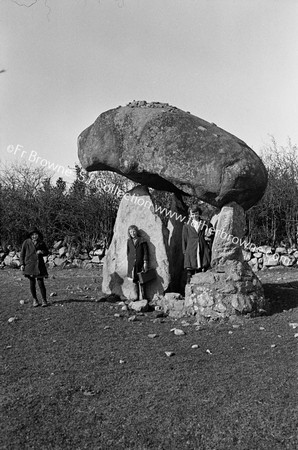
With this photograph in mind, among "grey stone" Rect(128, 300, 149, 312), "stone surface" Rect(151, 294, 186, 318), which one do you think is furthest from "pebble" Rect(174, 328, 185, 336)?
"grey stone" Rect(128, 300, 149, 312)

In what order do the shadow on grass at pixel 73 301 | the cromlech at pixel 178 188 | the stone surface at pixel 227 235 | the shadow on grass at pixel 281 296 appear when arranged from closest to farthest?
1. the cromlech at pixel 178 188
2. the stone surface at pixel 227 235
3. the shadow on grass at pixel 281 296
4. the shadow on grass at pixel 73 301

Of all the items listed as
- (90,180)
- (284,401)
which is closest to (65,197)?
(90,180)

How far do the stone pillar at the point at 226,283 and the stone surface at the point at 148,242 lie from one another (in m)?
1.22

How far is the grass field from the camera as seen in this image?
4.53 metres

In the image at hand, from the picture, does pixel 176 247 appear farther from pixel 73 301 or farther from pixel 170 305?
pixel 73 301

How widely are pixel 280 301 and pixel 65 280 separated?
22.7ft

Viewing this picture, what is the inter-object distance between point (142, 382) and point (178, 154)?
5.01 metres

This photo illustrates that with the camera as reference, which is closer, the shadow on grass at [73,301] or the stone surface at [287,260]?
the shadow on grass at [73,301]

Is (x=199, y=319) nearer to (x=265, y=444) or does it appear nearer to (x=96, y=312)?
(x=96, y=312)

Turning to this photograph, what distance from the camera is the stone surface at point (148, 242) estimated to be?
10.3m

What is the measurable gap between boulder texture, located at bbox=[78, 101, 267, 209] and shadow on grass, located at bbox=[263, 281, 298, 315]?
7.46 ft

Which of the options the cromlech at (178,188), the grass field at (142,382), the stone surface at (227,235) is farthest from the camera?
the stone surface at (227,235)

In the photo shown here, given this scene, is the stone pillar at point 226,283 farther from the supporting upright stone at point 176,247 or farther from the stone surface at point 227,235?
the supporting upright stone at point 176,247

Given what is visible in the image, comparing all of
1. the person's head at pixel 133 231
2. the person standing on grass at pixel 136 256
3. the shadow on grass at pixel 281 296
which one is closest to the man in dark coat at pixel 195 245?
the person standing on grass at pixel 136 256
